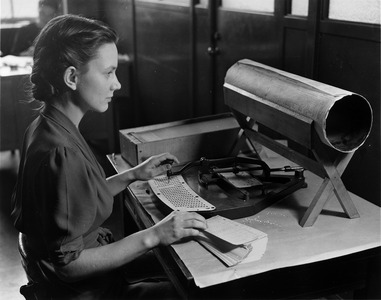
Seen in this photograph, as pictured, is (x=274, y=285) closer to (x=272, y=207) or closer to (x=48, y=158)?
(x=272, y=207)

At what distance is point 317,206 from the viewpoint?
1851mm

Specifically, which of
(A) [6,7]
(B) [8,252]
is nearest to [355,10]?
(B) [8,252]

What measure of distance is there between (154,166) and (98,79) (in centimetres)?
61

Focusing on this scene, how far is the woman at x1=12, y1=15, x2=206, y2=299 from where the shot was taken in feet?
4.99

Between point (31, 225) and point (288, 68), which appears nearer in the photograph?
point (31, 225)

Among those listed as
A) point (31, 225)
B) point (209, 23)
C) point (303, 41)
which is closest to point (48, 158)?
point (31, 225)

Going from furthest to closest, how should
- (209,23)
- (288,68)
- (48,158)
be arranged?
(209,23), (288,68), (48,158)

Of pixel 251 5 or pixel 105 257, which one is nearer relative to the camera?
pixel 105 257

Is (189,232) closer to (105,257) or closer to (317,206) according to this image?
(105,257)

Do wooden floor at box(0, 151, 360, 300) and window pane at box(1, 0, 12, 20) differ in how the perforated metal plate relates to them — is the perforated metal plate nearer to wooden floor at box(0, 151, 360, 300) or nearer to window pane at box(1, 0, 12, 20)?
wooden floor at box(0, 151, 360, 300)

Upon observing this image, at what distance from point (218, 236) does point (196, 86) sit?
109 inches

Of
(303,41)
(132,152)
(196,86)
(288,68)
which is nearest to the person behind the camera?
(132,152)

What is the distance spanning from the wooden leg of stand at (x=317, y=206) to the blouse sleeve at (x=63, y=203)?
2.58ft

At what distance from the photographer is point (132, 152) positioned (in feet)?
8.11
